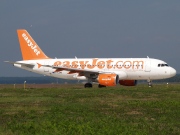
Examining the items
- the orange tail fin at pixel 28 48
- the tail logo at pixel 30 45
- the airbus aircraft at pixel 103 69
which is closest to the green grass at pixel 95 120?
the airbus aircraft at pixel 103 69

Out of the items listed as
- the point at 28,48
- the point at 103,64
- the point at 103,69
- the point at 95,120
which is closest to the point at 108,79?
the point at 103,69

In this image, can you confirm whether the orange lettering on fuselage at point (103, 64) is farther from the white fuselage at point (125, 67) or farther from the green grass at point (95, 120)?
the green grass at point (95, 120)

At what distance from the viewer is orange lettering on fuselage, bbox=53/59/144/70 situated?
1943 inches

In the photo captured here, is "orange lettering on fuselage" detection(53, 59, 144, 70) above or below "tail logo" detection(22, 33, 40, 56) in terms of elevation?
below

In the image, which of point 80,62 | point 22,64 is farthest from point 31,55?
point 80,62

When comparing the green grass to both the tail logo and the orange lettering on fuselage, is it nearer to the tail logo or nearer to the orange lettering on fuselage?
the orange lettering on fuselage

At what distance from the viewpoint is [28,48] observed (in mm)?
56844

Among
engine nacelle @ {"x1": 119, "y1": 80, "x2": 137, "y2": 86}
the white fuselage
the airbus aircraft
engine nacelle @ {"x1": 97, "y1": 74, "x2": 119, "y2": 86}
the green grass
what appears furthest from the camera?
engine nacelle @ {"x1": 119, "y1": 80, "x2": 137, "y2": 86}

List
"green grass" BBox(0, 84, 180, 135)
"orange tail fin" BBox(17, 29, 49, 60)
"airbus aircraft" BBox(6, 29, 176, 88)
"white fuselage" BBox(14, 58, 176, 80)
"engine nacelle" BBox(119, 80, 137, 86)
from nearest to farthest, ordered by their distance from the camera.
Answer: "green grass" BBox(0, 84, 180, 135) < "airbus aircraft" BBox(6, 29, 176, 88) < "white fuselage" BBox(14, 58, 176, 80) < "engine nacelle" BBox(119, 80, 137, 86) < "orange tail fin" BBox(17, 29, 49, 60)

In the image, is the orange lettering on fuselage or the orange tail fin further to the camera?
the orange tail fin

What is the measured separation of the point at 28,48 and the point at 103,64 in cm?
1106

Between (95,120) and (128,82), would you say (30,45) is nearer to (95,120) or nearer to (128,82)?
(128,82)

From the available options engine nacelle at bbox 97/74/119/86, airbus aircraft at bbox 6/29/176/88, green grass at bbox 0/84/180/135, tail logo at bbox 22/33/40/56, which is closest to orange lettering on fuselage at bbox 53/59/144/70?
airbus aircraft at bbox 6/29/176/88

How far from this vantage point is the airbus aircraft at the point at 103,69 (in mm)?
49156
